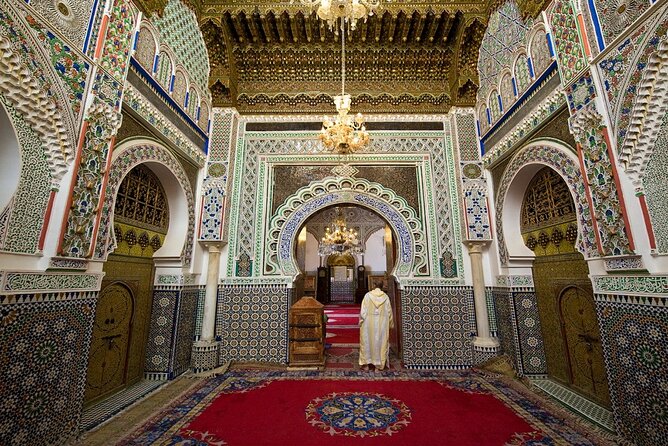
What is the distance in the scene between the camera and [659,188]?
2.02 m

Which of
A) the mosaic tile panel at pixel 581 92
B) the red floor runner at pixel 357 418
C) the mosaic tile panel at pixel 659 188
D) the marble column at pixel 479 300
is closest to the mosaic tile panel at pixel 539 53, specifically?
the mosaic tile panel at pixel 581 92

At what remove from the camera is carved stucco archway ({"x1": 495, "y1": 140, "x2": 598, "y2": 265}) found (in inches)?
102

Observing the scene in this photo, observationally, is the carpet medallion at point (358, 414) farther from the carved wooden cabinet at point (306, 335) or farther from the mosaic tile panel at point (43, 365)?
the mosaic tile panel at point (43, 365)

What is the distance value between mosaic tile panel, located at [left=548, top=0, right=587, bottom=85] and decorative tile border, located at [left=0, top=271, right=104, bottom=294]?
171 inches

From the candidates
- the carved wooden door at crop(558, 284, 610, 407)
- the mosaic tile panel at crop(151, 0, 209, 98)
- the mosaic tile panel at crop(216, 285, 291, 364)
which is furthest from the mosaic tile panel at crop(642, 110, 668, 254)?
the mosaic tile panel at crop(151, 0, 209, 98)

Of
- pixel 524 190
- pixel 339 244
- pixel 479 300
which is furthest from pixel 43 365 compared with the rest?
pixel 339 244

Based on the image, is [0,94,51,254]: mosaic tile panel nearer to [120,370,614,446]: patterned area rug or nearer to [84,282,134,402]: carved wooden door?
[84,282,134,402]: carved wooden door

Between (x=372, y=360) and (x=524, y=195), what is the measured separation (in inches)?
116

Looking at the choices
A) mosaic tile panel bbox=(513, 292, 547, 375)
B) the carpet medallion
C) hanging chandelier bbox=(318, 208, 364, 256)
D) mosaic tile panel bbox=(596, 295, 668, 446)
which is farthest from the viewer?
hanging chandelier bbox=(318, 208, 364, 256)

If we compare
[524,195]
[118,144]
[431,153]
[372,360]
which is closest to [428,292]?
[372,360]

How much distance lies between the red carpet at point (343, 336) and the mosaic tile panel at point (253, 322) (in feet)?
5.99

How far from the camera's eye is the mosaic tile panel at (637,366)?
1.93m

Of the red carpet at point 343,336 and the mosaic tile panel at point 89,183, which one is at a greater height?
the mosaic tile panel at point 89,183

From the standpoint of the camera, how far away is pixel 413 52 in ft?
15.8
